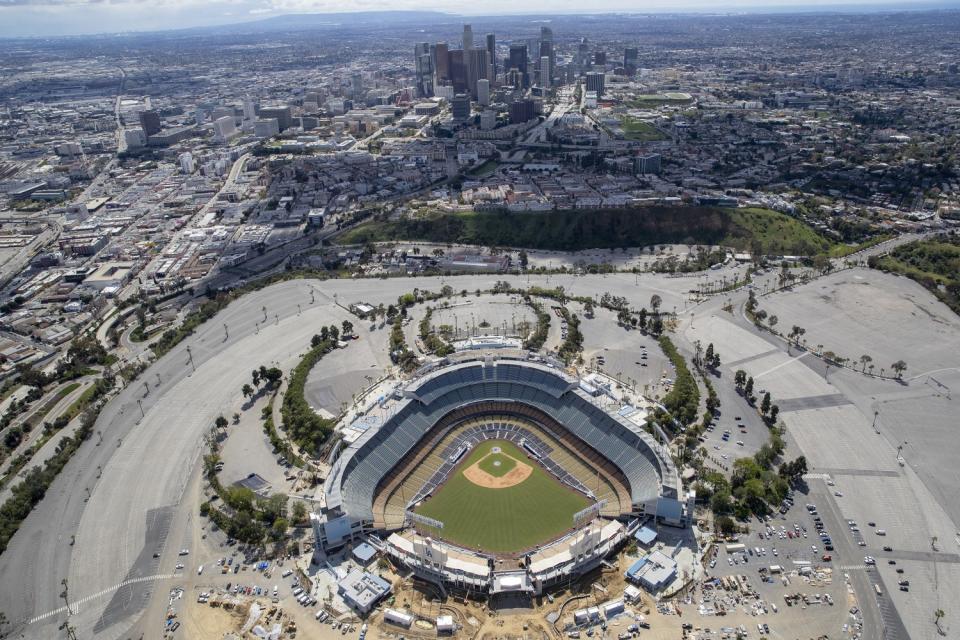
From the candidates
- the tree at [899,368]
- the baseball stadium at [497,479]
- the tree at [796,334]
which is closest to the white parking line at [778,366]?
the tree at [796,334]

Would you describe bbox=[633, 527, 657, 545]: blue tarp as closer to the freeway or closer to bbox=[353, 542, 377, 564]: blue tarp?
bbox=[353, 542, 377, 564]: blue tarp

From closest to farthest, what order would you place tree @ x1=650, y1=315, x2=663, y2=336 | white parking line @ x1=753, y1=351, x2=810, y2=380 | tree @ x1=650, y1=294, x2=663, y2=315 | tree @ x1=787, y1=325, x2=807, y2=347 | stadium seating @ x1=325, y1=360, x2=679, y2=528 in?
stadium seating @ x1=325, y1=360, x2=679, y2=528 < white parking line @ x1=753, y1=351, x2=810, y2=380 < tree @ x1=787, y1=325, x2=807, y2=347 < tree @ x1=650, y1=315, x2=663, y2=336 < tree @ x1=650, y1=294, x2=663, y2=315

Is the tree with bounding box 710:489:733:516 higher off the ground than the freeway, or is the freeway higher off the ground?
the tree with bounding box 710:489:733:516

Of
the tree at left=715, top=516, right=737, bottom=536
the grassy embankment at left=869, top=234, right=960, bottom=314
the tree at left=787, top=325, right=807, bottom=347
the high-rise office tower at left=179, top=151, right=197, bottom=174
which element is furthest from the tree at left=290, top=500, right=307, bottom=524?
the high-rise office tower at left=179, top=151, right=197, bottom=174

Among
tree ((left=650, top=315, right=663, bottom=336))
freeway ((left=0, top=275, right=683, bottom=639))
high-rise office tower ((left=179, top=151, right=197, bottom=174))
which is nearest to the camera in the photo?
freeway ((left=0, top=275, right=683, bottom=639))

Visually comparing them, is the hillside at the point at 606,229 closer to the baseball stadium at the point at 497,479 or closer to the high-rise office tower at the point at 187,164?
the baseball stadium at the point at 497,479

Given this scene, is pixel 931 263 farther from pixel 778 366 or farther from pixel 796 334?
pixel 778 366
